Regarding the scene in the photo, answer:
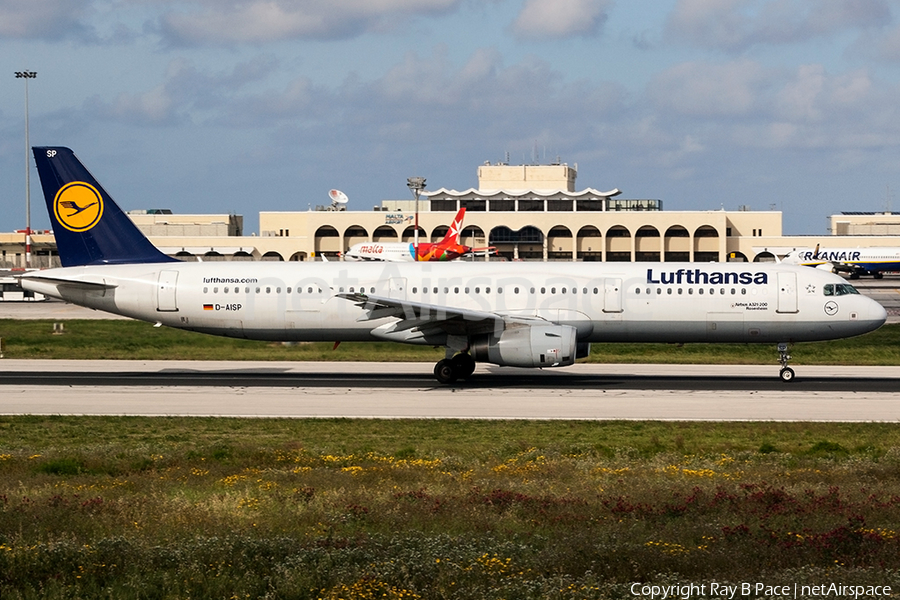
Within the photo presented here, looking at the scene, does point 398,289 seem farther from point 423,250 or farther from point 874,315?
point 423,250

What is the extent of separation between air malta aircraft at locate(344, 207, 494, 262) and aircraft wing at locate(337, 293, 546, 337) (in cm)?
7250

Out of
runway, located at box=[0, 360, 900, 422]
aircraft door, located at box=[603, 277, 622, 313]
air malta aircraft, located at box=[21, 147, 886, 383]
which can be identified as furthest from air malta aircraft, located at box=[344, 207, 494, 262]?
aircraft door, located at box=[603, 277, 622, 313]

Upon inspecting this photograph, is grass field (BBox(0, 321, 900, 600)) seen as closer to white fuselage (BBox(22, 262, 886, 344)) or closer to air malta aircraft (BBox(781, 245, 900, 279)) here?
white fuselage (BBox(22, 262, 886, 344))

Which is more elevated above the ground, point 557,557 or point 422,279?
point 422,279

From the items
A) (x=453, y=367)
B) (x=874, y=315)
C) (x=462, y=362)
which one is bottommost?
(x=453, y=367)

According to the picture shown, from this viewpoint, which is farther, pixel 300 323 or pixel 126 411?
pixel 300 323

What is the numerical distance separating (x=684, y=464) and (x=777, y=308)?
52.8 feet

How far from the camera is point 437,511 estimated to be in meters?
14.9

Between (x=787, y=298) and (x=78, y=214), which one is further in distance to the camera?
(x=78, y=214)

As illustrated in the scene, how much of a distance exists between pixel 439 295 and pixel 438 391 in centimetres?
416

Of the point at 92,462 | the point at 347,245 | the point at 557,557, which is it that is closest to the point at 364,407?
the point at 92,462

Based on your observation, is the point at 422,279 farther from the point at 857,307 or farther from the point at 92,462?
the point at 92,462

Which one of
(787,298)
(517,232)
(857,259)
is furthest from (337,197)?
(787,298)

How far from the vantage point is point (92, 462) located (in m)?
19.5
